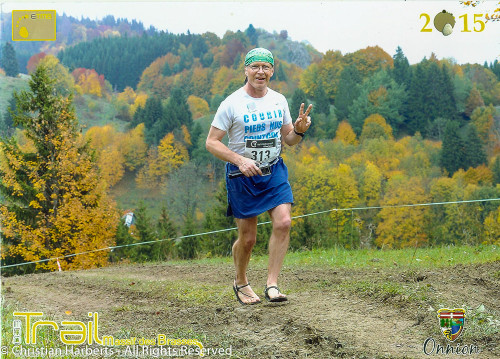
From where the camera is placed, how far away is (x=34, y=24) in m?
5.93

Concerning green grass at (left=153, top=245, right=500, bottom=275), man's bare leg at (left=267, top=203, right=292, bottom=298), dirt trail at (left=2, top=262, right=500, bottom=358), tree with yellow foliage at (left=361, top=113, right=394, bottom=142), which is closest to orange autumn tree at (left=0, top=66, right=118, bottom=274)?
green grass at (left=153, top=245, right=500, bottom=275)

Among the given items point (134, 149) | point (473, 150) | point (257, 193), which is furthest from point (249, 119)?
point (134, 149)

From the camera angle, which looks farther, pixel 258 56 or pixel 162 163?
pixel 162 163

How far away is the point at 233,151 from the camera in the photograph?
5.46 m

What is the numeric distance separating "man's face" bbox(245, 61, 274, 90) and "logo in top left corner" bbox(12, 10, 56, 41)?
1.99 m

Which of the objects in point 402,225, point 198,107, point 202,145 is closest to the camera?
point 402,225

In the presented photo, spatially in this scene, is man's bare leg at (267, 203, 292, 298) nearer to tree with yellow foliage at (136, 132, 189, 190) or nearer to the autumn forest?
the autumn forest

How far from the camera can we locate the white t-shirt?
5344 mm

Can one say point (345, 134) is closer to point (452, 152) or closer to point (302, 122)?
point (452, 152)

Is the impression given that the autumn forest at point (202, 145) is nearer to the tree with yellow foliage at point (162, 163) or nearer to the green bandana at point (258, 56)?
the tree with yellow foliage at point (162, 163)

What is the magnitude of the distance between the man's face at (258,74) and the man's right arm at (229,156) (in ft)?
1.72

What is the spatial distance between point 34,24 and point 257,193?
279 cm

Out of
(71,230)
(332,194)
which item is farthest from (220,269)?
(332,194)

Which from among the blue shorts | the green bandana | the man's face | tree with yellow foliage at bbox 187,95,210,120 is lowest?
the blue shorts
